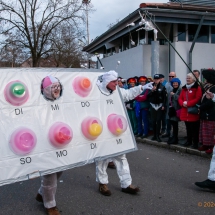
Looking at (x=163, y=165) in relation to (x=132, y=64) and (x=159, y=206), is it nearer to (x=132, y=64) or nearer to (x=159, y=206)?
(x=159, y=206)

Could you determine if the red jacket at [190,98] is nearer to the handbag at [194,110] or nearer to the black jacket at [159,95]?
the handbag at [194,110]

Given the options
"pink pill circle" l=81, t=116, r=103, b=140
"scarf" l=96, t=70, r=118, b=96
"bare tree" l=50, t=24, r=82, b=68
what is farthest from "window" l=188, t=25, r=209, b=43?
"bare tree" l=50, t=24, r=82, b=68

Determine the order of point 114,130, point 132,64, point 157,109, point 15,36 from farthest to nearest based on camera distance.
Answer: point 15,36 < point 132,64 < point 157,109 < point 114,130

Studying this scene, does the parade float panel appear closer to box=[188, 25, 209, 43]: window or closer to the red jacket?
the red jacket

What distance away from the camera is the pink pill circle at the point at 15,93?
127 inches

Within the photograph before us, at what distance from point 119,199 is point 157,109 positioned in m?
3.96

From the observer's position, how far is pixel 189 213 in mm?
3730

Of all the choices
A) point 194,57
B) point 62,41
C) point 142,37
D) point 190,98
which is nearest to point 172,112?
point 190,98

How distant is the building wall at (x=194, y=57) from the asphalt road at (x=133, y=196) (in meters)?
8.48

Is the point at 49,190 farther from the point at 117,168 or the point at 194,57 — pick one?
the point at 194,57

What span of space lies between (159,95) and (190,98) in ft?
3.56

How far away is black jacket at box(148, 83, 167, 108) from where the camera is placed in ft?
25.1

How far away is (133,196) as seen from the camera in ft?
14.2

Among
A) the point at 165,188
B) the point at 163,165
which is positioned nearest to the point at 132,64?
the point at 163,165
